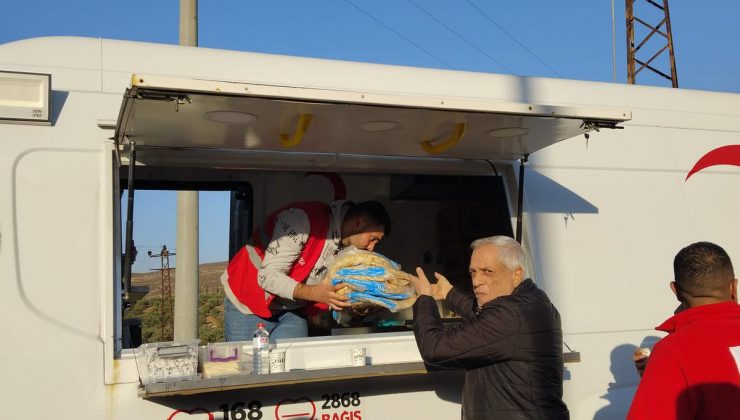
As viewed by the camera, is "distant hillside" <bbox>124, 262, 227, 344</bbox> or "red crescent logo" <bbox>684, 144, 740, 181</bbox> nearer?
"red crescent logo" <bbox>684, 144, 740, 181</bbox>

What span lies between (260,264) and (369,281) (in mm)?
812

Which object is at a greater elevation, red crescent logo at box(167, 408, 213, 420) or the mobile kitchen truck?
the mobile kitchen truck

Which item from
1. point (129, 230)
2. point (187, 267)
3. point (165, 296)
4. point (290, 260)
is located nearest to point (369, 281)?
point (290, 260)

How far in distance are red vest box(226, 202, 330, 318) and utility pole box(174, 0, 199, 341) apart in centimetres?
238

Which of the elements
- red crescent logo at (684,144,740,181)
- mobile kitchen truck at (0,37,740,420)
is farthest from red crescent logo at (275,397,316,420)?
red crescent logo at (684,144,740,181)

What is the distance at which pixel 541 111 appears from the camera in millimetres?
3240

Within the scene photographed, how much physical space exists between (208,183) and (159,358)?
7.71 feet

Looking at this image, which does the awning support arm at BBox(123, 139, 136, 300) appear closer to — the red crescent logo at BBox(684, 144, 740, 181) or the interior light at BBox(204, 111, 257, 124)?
the interior light at BBox(204, 111, 257, 124)

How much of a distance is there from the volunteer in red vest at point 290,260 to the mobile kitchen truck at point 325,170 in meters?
0.45

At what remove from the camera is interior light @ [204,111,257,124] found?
3.08 meters

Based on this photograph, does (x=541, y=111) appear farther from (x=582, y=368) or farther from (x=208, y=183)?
(x=208, y=183)

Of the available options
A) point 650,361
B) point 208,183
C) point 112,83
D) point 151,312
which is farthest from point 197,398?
point 151,312

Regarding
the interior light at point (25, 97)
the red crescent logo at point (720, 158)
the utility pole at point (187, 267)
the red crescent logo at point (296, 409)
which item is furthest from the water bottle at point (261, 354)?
the utility pole at point (187, 267)

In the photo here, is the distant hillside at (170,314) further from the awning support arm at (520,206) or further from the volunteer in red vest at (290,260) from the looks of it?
the awning support arm at (520,206)
